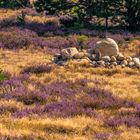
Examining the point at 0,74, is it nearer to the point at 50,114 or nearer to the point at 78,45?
the point at 50,114

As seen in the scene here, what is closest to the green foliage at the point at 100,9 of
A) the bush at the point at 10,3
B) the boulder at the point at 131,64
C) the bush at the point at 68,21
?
the bush at the point at 68,21

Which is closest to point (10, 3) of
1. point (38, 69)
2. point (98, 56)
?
point (98, 56)

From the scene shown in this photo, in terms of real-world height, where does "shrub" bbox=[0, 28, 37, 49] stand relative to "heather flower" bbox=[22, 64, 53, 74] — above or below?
below

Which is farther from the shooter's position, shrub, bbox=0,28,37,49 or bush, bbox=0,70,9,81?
shrub, bbox=0,28,37,49

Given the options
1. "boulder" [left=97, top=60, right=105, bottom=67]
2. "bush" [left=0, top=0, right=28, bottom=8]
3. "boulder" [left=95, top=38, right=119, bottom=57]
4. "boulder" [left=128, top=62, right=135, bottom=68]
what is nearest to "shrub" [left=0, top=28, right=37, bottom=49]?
"boulder" [left=95, top=38, right=119, bottom=57]

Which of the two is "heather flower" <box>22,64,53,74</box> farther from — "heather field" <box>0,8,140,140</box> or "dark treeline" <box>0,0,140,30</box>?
"dark treeline" <box>0,0,140,30</box>

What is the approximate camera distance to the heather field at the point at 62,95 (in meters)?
10.5

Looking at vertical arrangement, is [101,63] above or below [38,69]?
below

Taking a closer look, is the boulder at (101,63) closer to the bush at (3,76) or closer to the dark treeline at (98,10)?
the bush at (3,76)

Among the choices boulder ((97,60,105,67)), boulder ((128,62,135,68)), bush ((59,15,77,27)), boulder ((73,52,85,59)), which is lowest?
bush ((59,15,77,27))

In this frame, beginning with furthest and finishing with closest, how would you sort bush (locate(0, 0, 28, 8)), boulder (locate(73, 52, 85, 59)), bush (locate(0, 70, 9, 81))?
bush (locate(0, 0, 28, 8))
boulder (locate(73, 52, 85, 59))
bush (locate(0, 70, 9, 81))

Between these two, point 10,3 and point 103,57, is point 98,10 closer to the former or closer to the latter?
point 103,57

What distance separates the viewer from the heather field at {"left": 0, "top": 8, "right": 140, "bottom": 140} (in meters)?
10.5

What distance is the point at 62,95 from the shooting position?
13.6m
